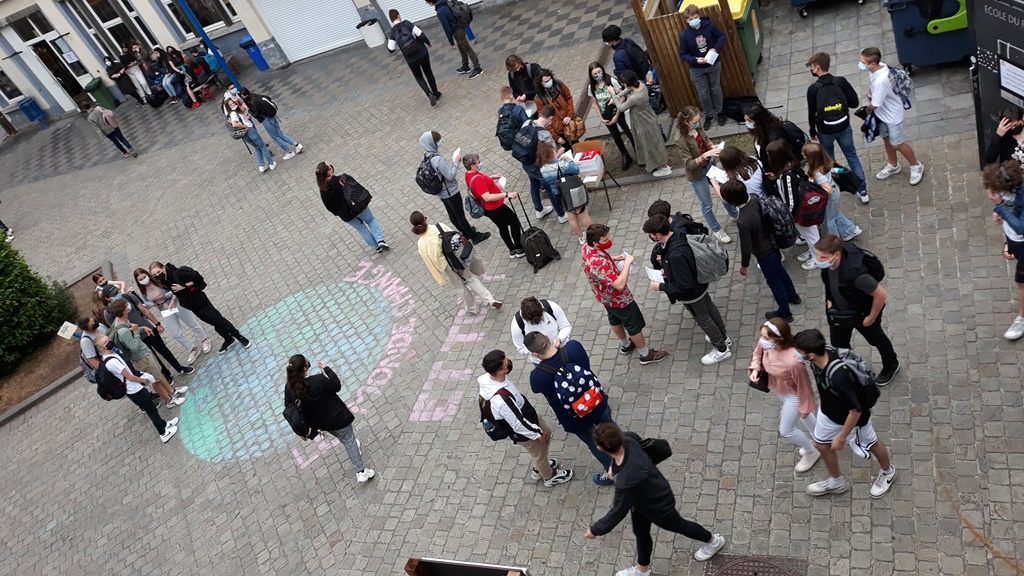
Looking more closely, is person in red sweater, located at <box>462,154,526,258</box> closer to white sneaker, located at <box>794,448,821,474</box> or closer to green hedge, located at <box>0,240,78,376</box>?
white sneaker, located at <box>794,448,821,474</box>

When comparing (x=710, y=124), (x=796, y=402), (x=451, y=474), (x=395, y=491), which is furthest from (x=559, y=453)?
(x=710, y=124)

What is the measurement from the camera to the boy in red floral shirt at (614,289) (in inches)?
268

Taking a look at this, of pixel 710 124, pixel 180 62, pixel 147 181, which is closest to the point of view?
pixel 710 124

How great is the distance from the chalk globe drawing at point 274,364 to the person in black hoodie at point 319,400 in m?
1.52

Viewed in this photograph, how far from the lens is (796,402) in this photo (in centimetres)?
551

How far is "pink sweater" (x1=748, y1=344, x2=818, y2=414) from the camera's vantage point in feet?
17.2

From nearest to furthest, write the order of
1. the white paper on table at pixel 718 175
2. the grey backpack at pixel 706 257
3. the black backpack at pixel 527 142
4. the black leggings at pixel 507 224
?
1. the grey backpack at pixel 706 257
2. the white paper on table at pixel 718 175
3. the black backpack at pixel 527 142
4. the black leggings at pixel 507 224

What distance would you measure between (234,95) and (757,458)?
12.1 meters

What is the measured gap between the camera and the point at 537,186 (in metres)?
9.98

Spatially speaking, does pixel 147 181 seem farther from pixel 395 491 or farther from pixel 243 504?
pixel 395 491

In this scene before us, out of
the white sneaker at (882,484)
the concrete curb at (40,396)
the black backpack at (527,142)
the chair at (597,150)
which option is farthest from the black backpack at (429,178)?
the concrete curb at (40,396)

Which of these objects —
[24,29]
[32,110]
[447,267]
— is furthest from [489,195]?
[32,110]

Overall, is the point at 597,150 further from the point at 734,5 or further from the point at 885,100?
the point at 885,100

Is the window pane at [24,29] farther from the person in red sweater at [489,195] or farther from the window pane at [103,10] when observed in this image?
the person in red sweater at [489,195]
